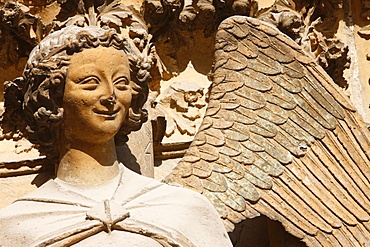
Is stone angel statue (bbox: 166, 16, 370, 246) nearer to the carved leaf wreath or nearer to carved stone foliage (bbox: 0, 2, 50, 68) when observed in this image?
the carved leaf wreath

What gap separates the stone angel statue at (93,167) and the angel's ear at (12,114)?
0.63 metres

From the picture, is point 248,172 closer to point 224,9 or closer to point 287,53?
point 287,53

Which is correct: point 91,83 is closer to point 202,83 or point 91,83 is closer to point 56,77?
point 56,77

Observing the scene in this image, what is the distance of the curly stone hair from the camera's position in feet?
14.8

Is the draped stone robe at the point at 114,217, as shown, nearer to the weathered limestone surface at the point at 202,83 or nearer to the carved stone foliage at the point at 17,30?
the weathered limestone surface at the point at 202,83

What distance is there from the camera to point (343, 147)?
5070 mm

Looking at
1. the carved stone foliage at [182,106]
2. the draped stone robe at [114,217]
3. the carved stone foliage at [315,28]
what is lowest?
the draped stone robe at [114,217]

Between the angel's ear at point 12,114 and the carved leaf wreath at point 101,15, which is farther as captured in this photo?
the carved leaf wreath at point 101,15

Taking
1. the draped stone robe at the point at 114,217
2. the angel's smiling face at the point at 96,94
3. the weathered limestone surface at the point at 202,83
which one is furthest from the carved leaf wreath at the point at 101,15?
the draped stone robe at the point at 114,217

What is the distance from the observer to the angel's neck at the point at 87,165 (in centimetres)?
452

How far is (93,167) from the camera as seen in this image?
14.9 ft

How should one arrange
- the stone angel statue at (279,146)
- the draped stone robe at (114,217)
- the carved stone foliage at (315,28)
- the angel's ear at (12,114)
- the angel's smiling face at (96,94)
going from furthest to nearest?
the carved stone foliage at (315,28) < the angel's ear at (12,114) < the stone angel statue at (279,146) < the angel's smiling face at (96,94) < the draped stone robe at (114,217)

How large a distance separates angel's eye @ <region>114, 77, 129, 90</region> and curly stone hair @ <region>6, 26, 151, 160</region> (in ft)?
0.36

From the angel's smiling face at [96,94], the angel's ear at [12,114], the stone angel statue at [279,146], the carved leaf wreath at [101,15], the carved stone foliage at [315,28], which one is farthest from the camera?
the carved stone foliage at [315,28]
